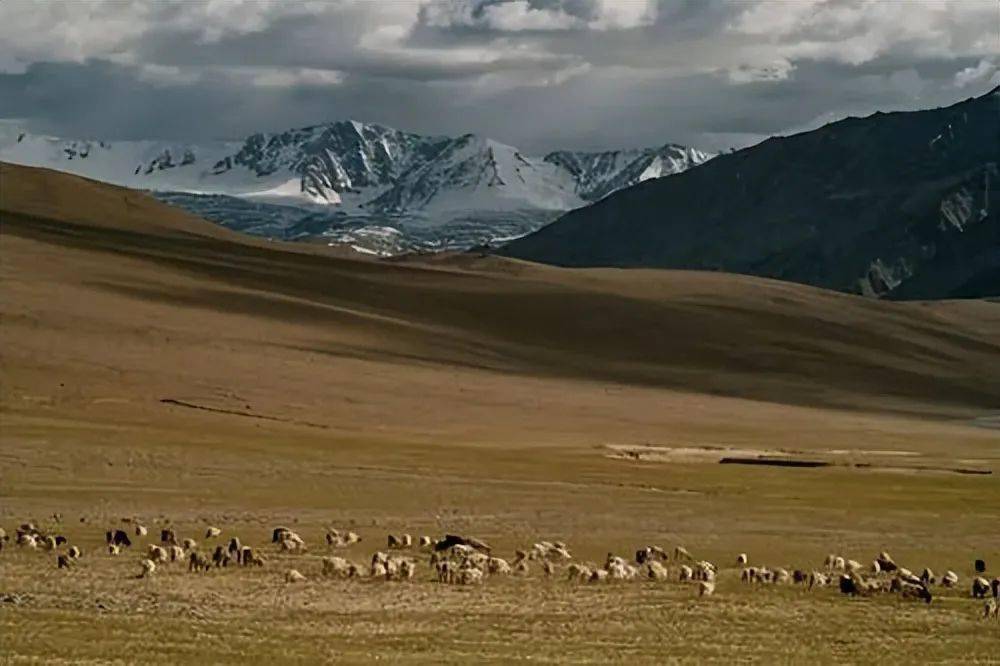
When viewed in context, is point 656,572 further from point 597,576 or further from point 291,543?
point 291,543

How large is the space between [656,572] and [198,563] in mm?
10247

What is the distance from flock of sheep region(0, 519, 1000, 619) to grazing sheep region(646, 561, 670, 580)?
4 centimetres

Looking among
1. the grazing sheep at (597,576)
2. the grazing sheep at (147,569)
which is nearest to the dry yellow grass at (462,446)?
the grazing sheep at (147,569)

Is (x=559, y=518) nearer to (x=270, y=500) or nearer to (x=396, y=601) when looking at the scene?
(x=270, y=500)

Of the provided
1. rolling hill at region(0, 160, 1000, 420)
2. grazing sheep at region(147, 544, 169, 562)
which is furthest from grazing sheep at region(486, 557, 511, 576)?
rolling hill at region(0, 160, 1000, 420)

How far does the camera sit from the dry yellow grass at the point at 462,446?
2570 centimetres

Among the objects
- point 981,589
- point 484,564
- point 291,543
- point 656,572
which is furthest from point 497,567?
point 981,589

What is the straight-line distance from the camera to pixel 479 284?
623ft

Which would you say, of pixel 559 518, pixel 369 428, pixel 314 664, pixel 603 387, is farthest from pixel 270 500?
pixel 603 387

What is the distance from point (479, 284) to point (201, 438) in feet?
408

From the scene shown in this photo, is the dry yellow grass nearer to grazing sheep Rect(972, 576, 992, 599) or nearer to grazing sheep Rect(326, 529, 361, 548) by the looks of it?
grazing sheep Rect(326, 529, 361, 548)

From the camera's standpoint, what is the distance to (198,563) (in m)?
32.9

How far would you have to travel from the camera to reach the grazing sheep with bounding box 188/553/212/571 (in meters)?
32.6

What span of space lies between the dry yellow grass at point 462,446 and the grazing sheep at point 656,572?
134 cm
